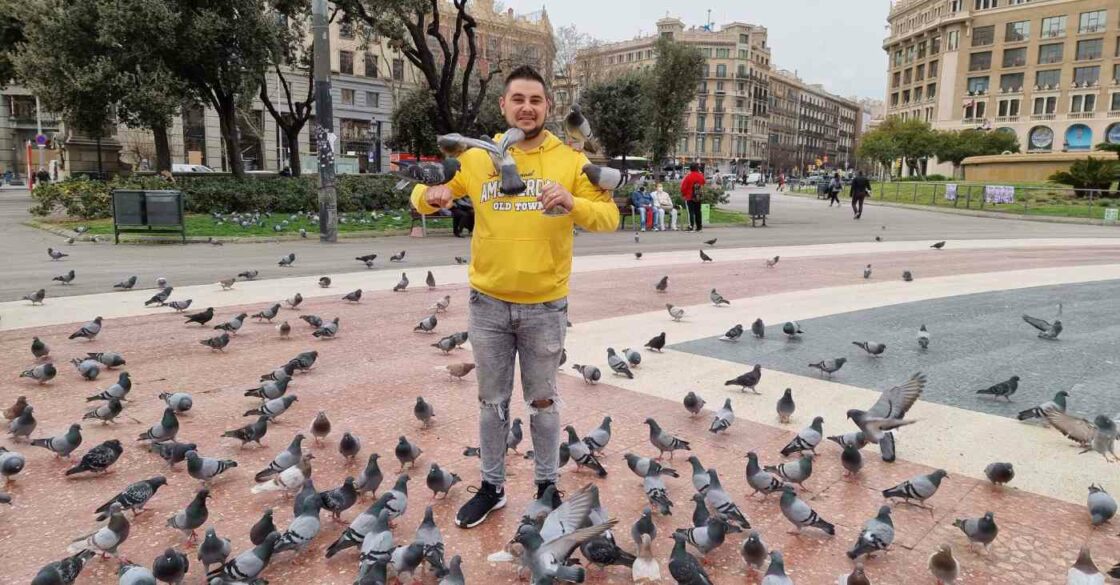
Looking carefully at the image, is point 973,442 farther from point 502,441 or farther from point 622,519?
point 502,441

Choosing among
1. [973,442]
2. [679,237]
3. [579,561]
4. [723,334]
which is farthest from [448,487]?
[679,237]

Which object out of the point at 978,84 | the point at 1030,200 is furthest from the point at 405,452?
the point at 978,84

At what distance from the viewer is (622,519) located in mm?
3703

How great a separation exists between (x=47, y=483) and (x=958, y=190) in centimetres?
4304

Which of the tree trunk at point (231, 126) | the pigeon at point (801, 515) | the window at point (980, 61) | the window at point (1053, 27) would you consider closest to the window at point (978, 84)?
the window at point (980, 61)

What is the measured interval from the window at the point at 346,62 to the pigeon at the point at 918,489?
59801mm

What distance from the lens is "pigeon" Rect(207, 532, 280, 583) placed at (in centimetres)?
→ 292

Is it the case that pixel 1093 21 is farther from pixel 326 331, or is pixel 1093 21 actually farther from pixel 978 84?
pixel 326 331

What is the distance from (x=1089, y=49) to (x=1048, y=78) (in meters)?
4.85

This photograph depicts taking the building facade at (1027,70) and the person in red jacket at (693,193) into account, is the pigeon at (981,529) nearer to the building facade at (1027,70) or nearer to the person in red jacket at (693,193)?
the person in red jacket at (693,193)

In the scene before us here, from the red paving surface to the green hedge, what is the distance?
15.2 m

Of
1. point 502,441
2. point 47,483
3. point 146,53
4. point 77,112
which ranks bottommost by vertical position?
point 47,483

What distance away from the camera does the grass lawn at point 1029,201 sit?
1226 inches

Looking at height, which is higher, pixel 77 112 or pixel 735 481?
pixel 77 112
